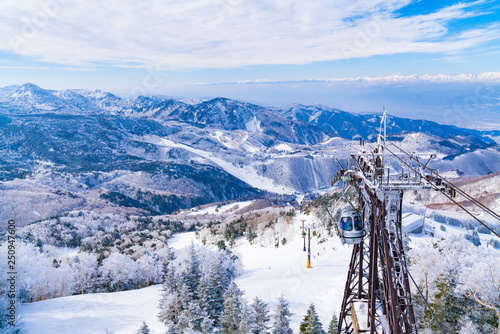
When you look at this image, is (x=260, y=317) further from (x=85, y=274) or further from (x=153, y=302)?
(x=85, y=274)

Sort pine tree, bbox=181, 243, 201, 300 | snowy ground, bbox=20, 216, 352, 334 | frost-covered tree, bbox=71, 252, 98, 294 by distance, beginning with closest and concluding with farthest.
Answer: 1. snowy ground, bbox=20, 216, 352, 334
2. pine tree, bbox=181, 243, 201, 300
3. frost-covered tree, bbox=71, 252, 98, 294

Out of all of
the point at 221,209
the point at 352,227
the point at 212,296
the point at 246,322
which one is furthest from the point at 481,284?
the point at 221,209

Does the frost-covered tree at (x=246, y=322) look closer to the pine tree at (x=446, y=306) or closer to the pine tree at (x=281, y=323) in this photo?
the pine tree at (x=281, y=323)

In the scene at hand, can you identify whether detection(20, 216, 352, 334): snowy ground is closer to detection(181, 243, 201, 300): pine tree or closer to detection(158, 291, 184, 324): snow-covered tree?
detection(158, 291, 184, 324): snow-covered tree

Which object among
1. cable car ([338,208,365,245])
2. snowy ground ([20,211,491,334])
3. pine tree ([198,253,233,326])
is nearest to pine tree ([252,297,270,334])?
snowy ground ([20,211,491,334])

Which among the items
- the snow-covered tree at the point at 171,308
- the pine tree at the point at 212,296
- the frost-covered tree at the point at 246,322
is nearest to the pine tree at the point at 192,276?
the snow-covered tree at the point at 171,308

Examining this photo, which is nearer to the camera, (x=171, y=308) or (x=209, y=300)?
(x=209, y=300)

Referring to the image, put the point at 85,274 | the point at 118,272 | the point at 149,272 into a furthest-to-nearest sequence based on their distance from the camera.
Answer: the point at 149,272 → the point at 118,272 → the point at 85,274
